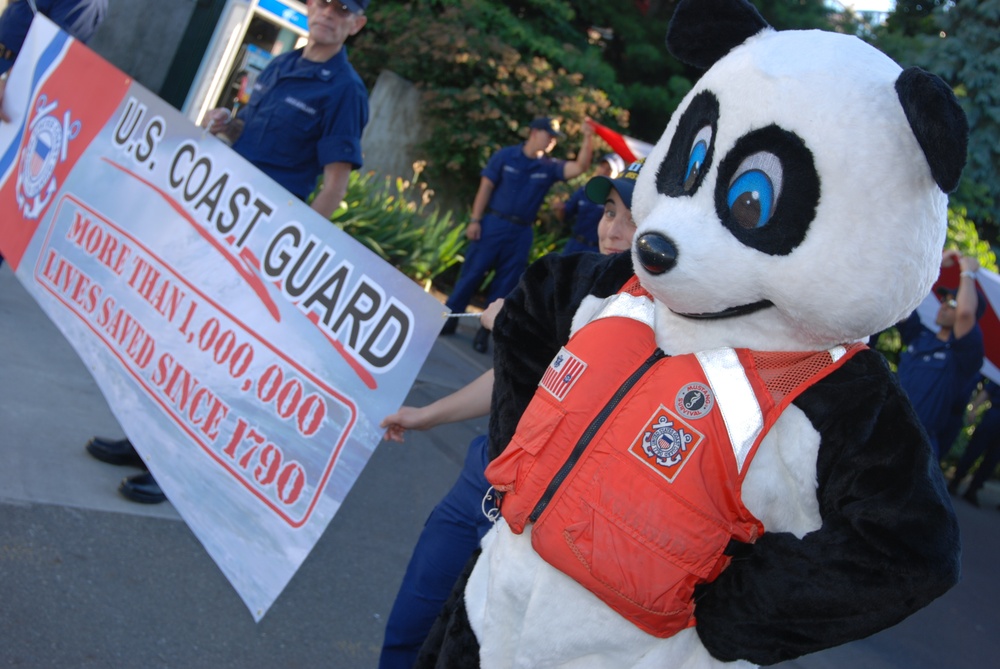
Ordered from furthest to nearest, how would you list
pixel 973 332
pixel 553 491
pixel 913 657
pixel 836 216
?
pixel 973 332 < pixel 913 657 < pixel 553 491 < pixel 836 216

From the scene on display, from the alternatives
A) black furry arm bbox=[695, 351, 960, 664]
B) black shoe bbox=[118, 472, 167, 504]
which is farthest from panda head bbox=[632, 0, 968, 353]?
black shoe bbox=[118, 472, 167, 504]

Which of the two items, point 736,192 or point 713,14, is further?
point 713,14

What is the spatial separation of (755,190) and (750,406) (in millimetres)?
383

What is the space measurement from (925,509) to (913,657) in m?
4.11

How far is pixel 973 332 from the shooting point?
7660 mm

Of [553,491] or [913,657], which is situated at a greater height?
[553,491]

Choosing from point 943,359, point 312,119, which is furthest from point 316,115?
point 943,359

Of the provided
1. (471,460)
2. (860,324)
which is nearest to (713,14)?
(860,324)

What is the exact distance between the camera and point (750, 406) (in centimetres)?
181

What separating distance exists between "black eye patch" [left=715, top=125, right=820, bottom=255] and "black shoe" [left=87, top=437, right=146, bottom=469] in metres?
2.99

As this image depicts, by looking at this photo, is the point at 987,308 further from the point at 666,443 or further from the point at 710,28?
the point at 666,443

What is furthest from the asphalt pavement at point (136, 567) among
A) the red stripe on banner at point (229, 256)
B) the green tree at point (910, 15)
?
the green tree at point (910, 15)

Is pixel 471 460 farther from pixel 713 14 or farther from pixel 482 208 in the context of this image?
pixel 482 208

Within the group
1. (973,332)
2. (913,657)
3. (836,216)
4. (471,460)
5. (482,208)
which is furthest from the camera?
(482,208)
